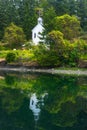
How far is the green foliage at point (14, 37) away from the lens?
301 ft

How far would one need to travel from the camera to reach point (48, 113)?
30000mm

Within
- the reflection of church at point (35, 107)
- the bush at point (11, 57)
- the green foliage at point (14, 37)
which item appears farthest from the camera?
the green foliage at point (14, 37)

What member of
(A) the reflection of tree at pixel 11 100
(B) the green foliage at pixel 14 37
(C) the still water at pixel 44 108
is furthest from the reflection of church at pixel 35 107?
(B) the green foliage at pixel 14 37

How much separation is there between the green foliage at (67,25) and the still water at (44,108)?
40290mm

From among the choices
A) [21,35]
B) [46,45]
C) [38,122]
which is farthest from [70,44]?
[38,122]

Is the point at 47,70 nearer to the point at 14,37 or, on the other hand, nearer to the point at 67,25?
the point at 67,25

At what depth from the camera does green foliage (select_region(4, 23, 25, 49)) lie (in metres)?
91.8

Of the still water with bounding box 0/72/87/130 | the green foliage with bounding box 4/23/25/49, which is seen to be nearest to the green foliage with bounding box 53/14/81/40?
the green foliage with bounding box 4/23/25/49

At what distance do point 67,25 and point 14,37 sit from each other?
12.7 metres

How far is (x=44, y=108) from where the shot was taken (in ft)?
106

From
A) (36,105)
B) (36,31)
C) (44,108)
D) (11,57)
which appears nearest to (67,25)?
(36,31)

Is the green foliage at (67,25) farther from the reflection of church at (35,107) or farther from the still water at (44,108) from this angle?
the reflection of church at (35,107)

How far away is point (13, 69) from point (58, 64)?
9979 millimetres

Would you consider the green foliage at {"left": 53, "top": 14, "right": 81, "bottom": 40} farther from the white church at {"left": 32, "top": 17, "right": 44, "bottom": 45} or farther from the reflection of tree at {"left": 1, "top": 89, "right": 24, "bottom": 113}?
the reflection of tree at {"left": 1, "top": 89, "right": 24, "bottom": 113}
